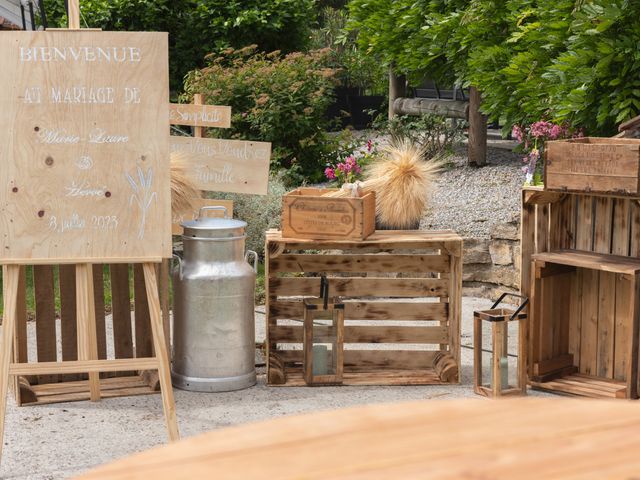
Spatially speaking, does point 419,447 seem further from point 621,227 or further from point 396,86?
point 396,86

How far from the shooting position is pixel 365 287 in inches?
207

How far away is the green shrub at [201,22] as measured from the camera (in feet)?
45.4

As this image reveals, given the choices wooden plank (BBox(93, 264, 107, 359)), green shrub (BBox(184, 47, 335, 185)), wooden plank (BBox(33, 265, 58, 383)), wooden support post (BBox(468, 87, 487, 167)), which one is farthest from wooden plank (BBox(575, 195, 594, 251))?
green shrub (BBox(184, 47, 335, 185))

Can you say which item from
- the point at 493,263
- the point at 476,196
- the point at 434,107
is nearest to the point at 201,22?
the point at 434,107

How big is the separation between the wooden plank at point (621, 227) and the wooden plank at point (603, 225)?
2 cm

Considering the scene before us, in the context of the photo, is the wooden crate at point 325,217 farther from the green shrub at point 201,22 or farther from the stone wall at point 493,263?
the green shrub at point 201,22

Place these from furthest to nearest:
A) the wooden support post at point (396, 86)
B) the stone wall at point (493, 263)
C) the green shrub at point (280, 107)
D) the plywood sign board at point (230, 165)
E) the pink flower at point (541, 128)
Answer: the wooden support post at point (396, 86) → the green shrub at point (280, 107) → the pink flower at point (541, 128) → the stone wall at point (493, 263) → the plywood sign board at point (230, 165)

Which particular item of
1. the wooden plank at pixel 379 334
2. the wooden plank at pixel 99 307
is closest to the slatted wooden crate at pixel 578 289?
the wooden plank at pixel 379 334

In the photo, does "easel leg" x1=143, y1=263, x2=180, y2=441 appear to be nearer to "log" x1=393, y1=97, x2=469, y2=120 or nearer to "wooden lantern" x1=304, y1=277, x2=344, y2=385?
"wooden lantern" x1=304, y1=277, x2=344, y2=385

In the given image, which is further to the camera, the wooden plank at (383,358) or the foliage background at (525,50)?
the foliage background at (525,50)

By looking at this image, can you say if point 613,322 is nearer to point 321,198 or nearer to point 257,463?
point 321,198

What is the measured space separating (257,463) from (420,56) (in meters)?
9.05

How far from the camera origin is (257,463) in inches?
55.7

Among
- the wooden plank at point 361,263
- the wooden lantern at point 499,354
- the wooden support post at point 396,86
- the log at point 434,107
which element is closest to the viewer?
the wooden lantern at point 499,354
